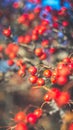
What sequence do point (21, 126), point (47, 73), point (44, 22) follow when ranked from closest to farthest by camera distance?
1. point (21, 126)
2. point (47, 73)
3. point (44, 22)

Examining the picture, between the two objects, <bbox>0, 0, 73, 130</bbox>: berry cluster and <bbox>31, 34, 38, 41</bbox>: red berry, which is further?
<bbox>31, 34, 38, 41</bbox>: red berry

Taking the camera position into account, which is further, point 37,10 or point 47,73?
point 37,10

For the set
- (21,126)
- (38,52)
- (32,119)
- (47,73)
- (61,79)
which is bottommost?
(21,126)

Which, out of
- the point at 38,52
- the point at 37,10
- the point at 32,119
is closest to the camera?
the point at 32,119

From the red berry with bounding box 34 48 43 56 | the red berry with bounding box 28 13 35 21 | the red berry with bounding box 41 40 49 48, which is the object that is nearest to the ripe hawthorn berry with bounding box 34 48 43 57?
the red berry with bounding box 34 48 43 56

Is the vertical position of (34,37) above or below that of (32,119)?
above

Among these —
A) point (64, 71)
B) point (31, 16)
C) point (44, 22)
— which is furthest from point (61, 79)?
point (31, 16)

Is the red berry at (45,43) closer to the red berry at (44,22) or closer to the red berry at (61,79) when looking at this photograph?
the red berry at (44,22)

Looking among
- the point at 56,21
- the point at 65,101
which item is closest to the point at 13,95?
the point at 56,21

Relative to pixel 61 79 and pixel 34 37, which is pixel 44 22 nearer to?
pixel 34 37

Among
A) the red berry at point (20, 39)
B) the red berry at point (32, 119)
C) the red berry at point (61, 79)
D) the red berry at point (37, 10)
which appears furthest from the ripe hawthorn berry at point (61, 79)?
the red berry at point (37, 10)

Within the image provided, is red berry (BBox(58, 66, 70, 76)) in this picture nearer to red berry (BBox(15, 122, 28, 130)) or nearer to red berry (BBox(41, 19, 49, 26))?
red berry (BBox(15, 122, 28, 130))

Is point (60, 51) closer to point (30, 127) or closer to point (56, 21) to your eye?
point (56, 21)
